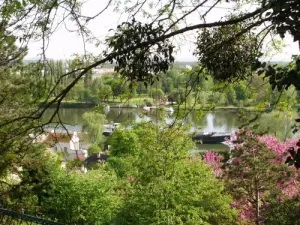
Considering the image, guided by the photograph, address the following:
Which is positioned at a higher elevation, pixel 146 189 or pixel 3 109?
pixel 3 109

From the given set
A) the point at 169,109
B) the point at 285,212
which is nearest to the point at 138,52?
the point at 169,109

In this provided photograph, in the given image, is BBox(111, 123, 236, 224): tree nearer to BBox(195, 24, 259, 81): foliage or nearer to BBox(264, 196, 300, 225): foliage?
BBox(264, 196, 300, 225): foliage

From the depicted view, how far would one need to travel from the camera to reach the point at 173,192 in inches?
308

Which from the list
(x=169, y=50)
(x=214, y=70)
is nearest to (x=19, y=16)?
(x=169, y=50)

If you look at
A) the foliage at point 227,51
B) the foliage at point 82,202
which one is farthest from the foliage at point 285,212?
the foliage at point 82,202

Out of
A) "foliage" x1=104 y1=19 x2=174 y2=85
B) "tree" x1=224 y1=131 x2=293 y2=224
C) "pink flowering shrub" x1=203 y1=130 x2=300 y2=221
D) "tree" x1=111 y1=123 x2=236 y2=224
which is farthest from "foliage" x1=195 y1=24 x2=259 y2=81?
"tree" x1=224 y1=131 x2=293 y2=224

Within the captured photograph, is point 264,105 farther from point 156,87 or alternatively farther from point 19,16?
point 19,16

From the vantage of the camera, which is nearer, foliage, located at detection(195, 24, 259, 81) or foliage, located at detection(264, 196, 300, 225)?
foliage, located at detection(195, 24, 259, 81)

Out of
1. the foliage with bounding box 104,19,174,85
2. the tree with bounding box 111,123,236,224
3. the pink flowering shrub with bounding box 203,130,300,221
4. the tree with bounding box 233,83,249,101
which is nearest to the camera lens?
the foliage with bounding box 104,19,174,85

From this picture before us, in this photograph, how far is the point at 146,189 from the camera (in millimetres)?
8062

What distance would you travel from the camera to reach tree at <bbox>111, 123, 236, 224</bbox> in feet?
25.4

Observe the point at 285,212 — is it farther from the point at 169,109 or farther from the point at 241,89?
the point at 169,109

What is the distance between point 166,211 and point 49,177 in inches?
125

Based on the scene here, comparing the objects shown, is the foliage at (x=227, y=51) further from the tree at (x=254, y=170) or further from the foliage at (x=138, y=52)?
the tree at (x=254, y=170)
